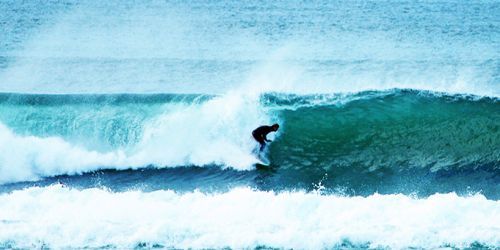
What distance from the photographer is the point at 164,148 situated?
47.0ft

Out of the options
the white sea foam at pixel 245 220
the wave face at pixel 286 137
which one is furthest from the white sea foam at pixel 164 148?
the white sea foam at pixel 245 220

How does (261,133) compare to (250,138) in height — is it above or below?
above

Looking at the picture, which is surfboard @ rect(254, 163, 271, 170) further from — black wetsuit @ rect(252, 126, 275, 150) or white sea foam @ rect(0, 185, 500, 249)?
white sea foam @ rect(0, 185, 500, 249)

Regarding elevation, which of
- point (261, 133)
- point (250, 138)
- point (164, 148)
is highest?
point (261, 133)

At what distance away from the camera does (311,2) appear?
2752 cm

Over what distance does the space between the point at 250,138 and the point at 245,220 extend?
2.92 m

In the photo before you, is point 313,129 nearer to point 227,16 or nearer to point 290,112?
point 290,112

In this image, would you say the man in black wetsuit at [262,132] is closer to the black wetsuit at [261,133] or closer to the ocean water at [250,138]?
the black wetsuit at [261,133]

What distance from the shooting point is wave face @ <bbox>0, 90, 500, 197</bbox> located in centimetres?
1332

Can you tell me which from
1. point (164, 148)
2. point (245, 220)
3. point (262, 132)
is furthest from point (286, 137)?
point (245, 220)

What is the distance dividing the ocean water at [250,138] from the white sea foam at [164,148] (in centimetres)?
3

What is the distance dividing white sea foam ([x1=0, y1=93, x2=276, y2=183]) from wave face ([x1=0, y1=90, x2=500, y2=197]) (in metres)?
0.02

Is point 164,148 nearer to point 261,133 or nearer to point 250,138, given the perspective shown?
point 250,138

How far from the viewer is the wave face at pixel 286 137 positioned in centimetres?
1332
